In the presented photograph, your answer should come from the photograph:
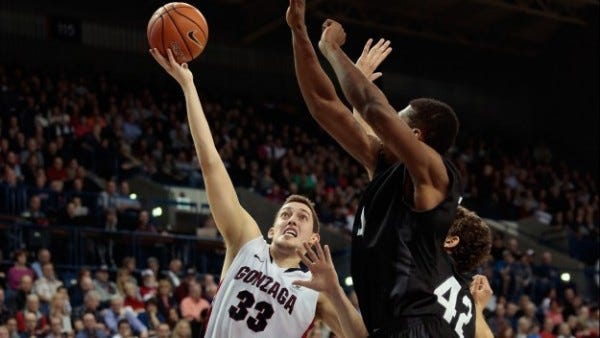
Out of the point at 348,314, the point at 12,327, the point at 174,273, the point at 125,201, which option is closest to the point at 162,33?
the point at 348,314

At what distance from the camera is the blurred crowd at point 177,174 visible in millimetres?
14578

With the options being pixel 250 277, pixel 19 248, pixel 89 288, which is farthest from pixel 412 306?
pixel 19 248

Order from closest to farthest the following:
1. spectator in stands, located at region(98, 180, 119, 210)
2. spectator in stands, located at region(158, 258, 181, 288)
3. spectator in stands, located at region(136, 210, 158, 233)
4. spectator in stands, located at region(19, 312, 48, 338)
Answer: spectator in stands, located at region(19, 312, 48, 338)
spectator in stands, located at region(158, 258, 181, 288)
spectator in stands, located at region(136, 210, 158, 233)
spectator in stands, located at region(98, 180, 119, 210)

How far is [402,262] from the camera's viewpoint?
4105mm

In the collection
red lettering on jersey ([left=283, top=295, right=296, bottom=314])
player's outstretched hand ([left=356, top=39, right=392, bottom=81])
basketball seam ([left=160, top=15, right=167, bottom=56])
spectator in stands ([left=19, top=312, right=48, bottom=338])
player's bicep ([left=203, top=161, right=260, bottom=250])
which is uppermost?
basketball seam ([left=160, top=15, right=167, bottom=56])

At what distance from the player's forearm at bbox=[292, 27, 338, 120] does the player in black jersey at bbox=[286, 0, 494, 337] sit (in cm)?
11

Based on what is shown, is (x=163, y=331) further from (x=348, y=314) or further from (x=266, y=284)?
(x=348, y=314)

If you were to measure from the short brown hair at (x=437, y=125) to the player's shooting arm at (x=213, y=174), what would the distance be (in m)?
1.80

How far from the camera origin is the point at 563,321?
57.5ft

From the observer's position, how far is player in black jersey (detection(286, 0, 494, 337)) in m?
4.02

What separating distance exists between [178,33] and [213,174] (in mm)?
880

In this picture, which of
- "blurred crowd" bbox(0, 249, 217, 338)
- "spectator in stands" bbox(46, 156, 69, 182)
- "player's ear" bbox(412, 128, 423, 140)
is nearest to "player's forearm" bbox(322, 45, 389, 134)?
"player's ear" bbox(412, 128, 423, 140)

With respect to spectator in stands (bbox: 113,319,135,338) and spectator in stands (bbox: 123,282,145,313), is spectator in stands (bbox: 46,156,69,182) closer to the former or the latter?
spectator in stands (bbox: 123,282,145,313)

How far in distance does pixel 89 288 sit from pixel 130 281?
88 cm
